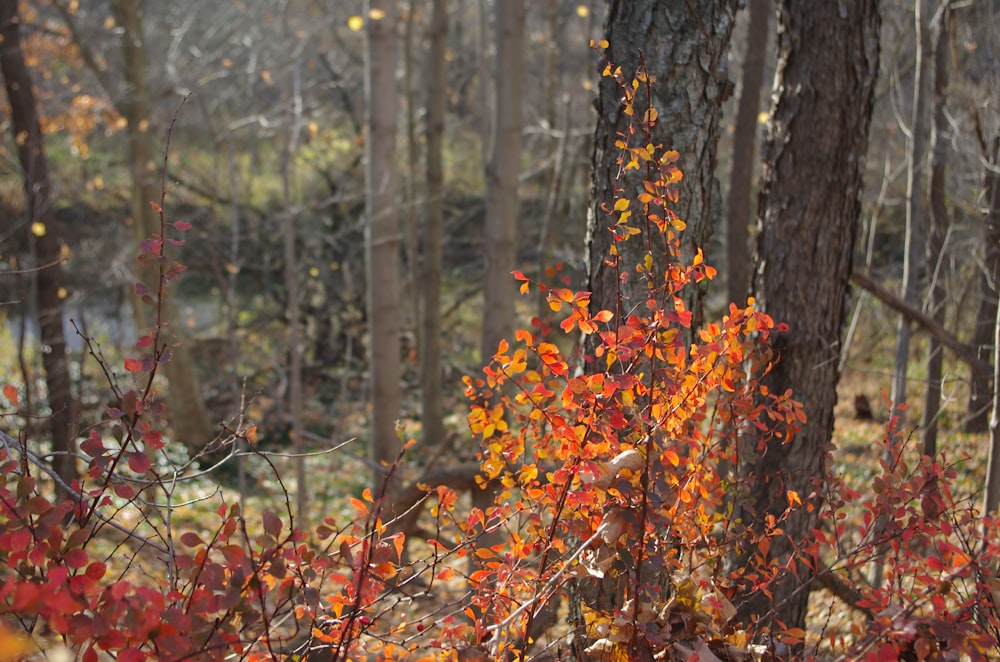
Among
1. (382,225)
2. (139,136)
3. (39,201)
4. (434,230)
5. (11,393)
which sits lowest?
(434,230)

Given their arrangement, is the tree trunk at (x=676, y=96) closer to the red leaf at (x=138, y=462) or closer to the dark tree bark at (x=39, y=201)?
the red leaf at (x=138, y=462)

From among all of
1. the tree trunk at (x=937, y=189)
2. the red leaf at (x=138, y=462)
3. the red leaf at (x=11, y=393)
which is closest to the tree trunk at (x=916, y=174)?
the tree trunk at (x=937, y=189)

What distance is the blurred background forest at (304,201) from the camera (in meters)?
9.68

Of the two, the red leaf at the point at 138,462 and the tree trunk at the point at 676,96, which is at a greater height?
the tree trunk at the point at 676,96

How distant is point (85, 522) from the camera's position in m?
1.89

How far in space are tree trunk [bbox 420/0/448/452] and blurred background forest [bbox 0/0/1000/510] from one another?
1.81 feet

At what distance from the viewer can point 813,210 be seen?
4180 millimetres

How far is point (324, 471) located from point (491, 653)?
10.2 meters

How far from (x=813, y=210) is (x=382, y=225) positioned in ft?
13.4

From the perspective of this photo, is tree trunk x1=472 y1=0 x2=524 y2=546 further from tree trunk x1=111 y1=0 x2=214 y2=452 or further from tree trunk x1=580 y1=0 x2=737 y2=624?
tree trunk x1=580 y1=0 x2=737 y2=624

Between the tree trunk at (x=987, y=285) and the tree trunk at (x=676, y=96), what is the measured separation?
3.09 meters

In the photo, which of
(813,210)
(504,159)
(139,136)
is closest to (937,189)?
(504,159)

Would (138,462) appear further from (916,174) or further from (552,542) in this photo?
(916,174)

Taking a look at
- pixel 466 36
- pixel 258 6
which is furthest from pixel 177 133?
pixel 466 36
